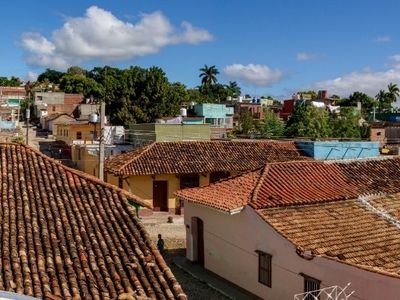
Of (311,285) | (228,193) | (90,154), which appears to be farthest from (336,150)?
(311,285)

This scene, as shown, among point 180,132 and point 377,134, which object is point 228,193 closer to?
point 180,132

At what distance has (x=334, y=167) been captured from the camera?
19078 mm

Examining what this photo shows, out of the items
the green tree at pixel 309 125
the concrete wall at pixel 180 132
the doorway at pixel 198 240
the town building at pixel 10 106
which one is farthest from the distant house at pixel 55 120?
the doorway at pixel 198 240

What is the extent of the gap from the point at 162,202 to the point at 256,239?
12.8 m

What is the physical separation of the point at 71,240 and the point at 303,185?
937 centimetres

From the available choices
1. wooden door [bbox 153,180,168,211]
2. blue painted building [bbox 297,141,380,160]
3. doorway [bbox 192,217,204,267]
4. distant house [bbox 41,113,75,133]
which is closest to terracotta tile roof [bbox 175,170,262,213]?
doorway [bbox 192,217,204,267]

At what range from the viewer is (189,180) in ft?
91.0

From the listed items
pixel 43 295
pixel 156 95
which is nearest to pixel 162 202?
pixel 43 295

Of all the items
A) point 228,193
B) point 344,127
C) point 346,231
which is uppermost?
point 344,127

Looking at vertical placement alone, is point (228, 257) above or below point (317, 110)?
below

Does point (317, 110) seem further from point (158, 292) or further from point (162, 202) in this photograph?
point (158, 292)

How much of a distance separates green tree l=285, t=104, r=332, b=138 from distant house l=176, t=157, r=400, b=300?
31.8 meters

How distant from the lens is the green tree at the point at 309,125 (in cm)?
5178

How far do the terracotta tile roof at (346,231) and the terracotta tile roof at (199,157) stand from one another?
12064 millimetres
